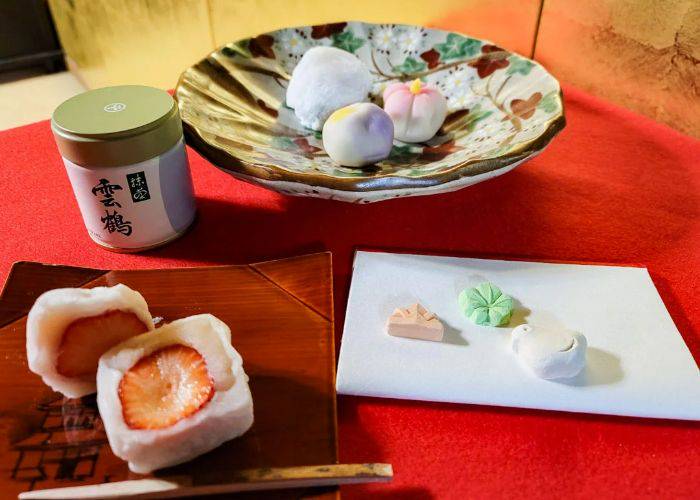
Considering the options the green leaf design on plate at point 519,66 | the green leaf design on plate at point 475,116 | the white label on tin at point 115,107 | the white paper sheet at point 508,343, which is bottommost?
the white paper sheet at point 508,343

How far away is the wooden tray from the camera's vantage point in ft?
1.40

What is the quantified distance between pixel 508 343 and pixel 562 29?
33.5 inches

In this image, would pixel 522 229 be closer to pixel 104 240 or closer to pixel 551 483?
pixel 551 483

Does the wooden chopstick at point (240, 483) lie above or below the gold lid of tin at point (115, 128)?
A: below

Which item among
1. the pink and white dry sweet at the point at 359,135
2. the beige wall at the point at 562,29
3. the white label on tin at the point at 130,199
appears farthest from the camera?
the beige wall at the point at 562,29

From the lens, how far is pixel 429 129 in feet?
2.81

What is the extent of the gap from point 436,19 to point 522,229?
2.69ft

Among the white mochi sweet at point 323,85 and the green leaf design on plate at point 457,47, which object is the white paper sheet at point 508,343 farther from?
the green leaf design on plate at point 457,47

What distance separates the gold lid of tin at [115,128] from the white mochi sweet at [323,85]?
0.28m

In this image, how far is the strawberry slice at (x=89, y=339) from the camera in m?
0.45

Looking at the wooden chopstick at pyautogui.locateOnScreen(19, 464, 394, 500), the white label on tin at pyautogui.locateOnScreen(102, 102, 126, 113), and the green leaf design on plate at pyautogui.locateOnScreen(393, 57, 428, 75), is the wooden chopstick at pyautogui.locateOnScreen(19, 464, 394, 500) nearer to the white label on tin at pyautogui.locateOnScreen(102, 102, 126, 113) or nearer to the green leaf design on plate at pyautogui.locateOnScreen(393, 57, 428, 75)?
the white label on tin at pyautogui.locateOnScreen(102, 102, 126, 113)

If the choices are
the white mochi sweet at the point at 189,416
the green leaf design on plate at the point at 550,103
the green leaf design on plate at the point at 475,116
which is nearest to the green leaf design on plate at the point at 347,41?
the green leaf design on plate at the point at 475,116

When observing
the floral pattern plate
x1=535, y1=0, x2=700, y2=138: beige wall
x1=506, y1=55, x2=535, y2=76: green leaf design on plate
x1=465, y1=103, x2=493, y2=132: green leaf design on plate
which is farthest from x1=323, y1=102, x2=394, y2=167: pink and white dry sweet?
x1=535, y1=0, x2=700, y2=138: beige wall

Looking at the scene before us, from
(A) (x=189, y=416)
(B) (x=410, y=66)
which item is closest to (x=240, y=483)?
(A) (x=189, y=416)
